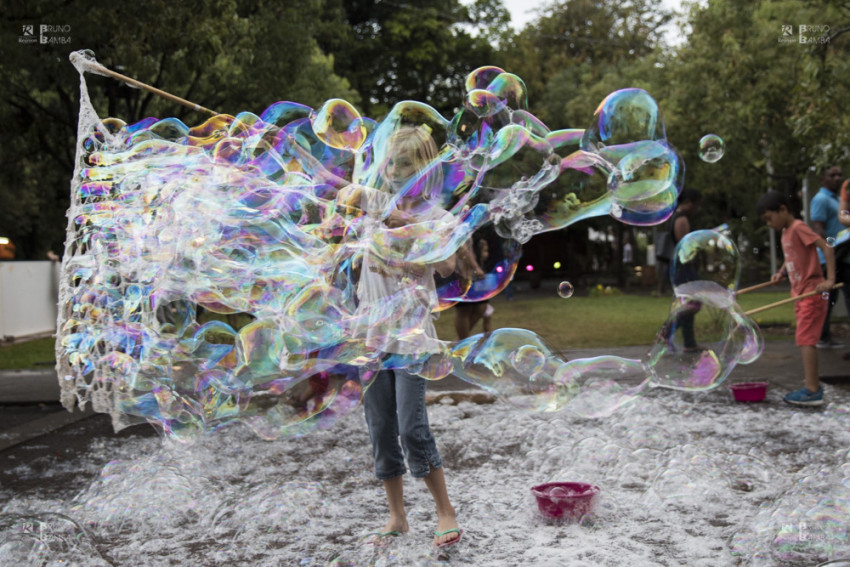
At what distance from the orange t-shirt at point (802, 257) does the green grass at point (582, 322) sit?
274 centimetres

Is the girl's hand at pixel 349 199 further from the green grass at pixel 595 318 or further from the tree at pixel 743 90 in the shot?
the tree at pixel 743 90

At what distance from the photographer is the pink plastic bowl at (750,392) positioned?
671 centimetres

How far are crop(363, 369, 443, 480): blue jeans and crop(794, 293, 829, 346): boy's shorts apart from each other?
3892 millimetres

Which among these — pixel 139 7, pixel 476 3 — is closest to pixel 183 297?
pixel 139 7

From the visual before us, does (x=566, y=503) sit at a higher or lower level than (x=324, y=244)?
lower

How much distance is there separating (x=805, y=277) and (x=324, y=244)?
4.10 meters

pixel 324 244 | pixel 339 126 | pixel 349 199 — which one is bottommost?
pixel 324 244

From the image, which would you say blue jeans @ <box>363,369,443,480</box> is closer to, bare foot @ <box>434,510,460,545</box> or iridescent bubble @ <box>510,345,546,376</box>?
bare foot @ <box>434,510,460,545</box>

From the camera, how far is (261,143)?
14.7 feet

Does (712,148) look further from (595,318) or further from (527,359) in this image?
(595,318)

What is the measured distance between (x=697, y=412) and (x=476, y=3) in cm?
2541

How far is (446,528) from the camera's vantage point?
144 inches

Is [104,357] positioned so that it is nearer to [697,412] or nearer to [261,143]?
[261,143]

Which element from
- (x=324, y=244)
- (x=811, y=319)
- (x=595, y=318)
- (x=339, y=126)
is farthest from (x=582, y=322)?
(x=324, y=244)
